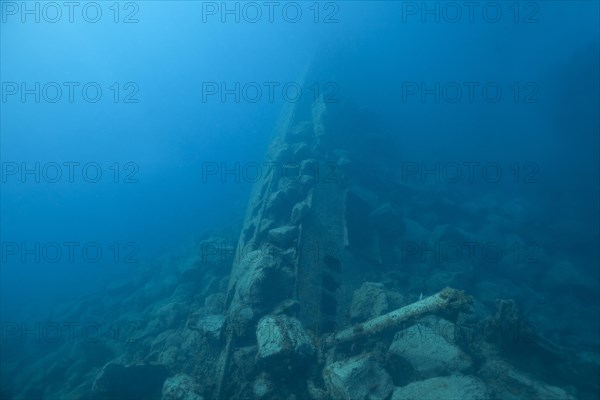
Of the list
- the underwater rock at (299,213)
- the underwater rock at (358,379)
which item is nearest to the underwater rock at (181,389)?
the underwater rock at (358,379)

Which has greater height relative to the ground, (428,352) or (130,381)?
(428,352)

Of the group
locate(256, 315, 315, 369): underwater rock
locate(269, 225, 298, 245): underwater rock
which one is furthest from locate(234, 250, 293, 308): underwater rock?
locate(256, 315, 315, 369): underwater rock

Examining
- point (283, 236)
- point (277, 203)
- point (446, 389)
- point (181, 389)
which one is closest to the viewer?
point (446, 389)

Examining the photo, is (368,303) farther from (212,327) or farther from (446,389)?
(212,327)

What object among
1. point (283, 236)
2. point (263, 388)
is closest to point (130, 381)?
point (263, 388)

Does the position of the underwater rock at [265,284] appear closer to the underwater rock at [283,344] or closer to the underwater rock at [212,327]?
→ the underwater rock at [212,327]

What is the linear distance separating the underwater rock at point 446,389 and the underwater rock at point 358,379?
0.25 m

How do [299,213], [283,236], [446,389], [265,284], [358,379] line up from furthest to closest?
[299,213]
[283,236]
[265,284]
[358,379]
[446,389]

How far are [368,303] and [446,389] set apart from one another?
89.4 inches

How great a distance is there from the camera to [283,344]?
4.88 meters

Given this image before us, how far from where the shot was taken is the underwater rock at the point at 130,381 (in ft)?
21.4

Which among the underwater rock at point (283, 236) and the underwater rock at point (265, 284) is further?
the underwater rock at point (283, 236)

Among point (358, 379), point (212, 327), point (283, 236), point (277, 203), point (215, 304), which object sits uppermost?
point (277, 203)

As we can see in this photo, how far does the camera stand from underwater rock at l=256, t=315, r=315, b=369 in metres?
4.83
